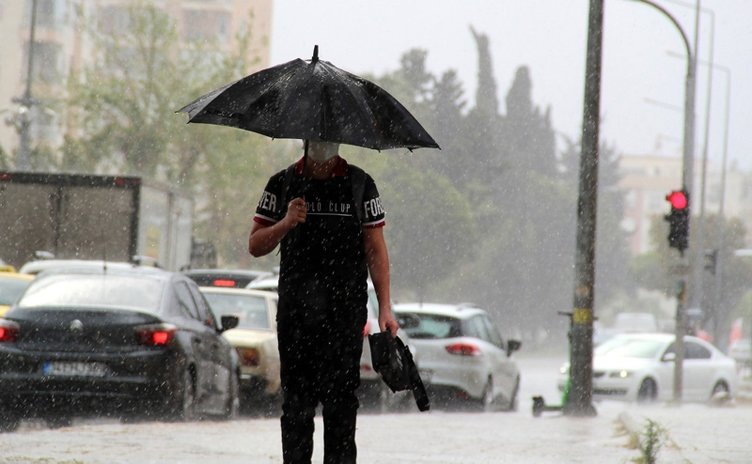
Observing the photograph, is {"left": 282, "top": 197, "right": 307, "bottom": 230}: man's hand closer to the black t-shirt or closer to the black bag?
the black t-shirt

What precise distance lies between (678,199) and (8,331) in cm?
1220

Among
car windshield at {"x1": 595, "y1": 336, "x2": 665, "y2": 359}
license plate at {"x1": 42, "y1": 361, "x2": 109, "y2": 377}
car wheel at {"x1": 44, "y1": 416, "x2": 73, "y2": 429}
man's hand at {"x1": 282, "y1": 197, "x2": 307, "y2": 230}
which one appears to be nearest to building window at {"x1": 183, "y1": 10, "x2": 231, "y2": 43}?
car windshield at {"x1": 595, "y1": 336, "x2": 665, "y2": 359}

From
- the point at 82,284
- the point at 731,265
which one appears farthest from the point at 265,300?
the point at 731,265

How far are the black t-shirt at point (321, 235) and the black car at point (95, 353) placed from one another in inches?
253

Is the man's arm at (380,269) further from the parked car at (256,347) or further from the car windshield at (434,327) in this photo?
the car windshield at (434,327)

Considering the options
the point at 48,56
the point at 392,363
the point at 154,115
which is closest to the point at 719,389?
the point at 392,363

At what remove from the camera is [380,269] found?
Answer: 23.0 ft

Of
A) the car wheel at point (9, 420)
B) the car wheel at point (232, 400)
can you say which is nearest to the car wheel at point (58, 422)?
the car wheel at point (9, 420)

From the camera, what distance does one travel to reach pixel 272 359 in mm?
17359

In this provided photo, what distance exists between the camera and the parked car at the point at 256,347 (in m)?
17.1

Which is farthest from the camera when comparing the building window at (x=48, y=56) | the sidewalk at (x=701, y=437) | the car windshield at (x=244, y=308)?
the building window at (x=48, y=56)

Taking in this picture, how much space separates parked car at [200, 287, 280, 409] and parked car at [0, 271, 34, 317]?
77.8 inches

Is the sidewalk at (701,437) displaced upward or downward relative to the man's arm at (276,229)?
downward

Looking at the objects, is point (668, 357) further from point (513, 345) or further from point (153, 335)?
point (153, 335)
